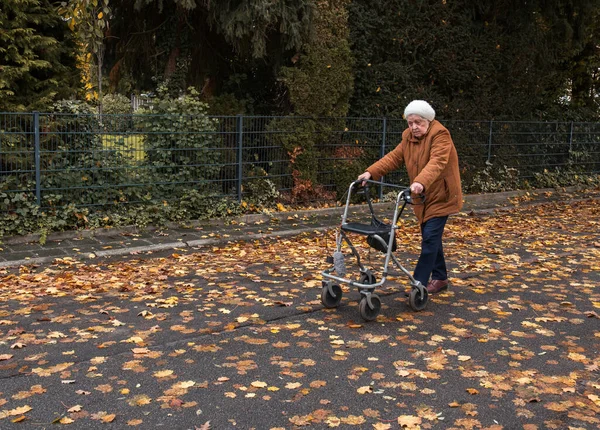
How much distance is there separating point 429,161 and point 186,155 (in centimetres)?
560

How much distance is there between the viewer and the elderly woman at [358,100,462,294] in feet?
20.2

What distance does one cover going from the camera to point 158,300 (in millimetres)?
6523

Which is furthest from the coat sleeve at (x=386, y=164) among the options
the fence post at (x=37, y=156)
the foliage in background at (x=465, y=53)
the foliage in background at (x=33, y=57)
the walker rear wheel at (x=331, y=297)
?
the foliage in background at (x=465, y=53)

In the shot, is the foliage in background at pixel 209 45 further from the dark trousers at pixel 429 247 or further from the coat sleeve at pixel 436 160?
the dark trousers at pixel 429 247

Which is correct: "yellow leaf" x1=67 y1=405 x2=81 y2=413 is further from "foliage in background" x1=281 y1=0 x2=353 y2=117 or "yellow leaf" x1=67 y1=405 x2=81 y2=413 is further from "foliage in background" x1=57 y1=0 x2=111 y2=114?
"foliage in background" x1=281 y1=0 x2=353 y2=117

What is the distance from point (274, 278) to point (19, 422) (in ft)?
12.8

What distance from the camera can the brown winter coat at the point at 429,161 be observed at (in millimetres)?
6168

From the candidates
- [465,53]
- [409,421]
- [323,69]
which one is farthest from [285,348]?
[465,53]

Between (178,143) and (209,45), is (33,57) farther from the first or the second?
(209,45)

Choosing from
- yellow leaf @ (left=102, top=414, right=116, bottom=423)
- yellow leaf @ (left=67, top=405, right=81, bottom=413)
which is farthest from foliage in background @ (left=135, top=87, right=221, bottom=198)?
yellow leaf @ (left=102, top=414, right=116, bottom=423)

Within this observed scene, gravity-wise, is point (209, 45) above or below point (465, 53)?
below

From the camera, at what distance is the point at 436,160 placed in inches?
239

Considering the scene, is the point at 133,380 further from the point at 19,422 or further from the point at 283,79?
the point at 283,79

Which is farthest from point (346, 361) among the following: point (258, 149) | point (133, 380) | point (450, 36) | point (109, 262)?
point (450, 36)
